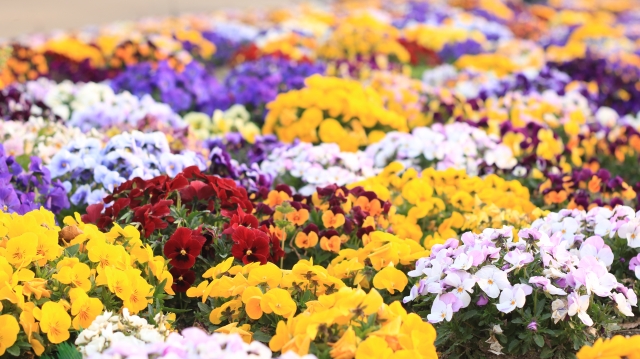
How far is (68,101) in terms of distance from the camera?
7.41 metres

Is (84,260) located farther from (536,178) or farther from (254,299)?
(536,178)

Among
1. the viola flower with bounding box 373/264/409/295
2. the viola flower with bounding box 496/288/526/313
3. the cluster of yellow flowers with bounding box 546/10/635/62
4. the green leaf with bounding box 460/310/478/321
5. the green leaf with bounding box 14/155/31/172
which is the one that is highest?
the viola flower with bounding box 496/288/526/313

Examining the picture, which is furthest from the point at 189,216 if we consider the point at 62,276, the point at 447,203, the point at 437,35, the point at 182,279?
the point at 437,35

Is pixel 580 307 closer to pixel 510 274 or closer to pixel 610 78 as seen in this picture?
pixel 510 274

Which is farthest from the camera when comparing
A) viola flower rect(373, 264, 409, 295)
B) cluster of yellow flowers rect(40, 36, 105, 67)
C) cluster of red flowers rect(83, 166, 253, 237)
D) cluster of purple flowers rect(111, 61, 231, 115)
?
cluster of yellow flowers rect(40, 36, 105, 67)

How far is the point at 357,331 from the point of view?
8.54 ft

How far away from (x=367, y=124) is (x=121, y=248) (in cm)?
370

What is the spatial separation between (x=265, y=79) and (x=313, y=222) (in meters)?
4.40

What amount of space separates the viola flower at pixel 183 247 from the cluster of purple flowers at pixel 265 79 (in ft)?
14.2

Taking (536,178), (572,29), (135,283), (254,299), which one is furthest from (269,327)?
(572,29)

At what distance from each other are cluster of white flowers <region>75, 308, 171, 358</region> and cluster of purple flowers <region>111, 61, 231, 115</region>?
17.7 ft

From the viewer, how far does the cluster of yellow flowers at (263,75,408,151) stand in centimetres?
648

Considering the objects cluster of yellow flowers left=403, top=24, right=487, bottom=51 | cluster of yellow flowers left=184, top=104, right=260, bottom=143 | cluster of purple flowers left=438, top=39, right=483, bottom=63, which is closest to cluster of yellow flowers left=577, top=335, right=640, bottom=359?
cluster of yellow flowers left=184, top=104, right=260, bottom=143

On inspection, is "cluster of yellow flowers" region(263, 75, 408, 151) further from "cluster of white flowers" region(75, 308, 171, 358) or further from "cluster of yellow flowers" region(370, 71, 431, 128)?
"cluster of white flowers" region(75, 308, 171, 358)
